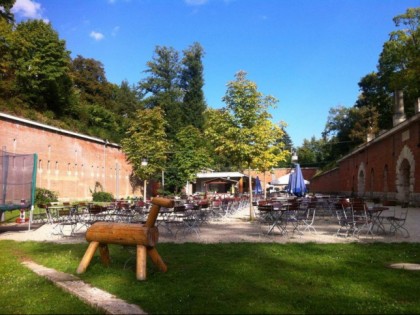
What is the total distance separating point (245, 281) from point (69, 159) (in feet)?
95.0

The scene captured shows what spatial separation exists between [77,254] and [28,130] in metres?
21.1

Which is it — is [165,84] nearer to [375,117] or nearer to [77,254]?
[375,117]

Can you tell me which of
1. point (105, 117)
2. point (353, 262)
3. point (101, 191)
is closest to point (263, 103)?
point (353, 262)

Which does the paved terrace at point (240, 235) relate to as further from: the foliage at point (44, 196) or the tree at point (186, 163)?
the tree at point (186, 163)

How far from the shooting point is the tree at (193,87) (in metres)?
55.6

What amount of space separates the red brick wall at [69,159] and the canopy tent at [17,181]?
7.31 meters

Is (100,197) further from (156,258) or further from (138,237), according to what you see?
(138,237)

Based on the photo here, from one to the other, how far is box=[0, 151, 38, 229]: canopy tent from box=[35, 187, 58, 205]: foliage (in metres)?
10.2

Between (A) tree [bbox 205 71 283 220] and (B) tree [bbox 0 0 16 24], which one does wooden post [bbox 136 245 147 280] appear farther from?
(B) tree [bbox 0 0 16 24]

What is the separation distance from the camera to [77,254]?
27.9ft

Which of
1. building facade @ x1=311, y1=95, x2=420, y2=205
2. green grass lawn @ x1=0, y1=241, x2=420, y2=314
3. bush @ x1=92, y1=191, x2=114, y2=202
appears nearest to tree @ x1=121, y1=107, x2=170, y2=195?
bush @ x1=92, y1=191, x2=114, y2=202

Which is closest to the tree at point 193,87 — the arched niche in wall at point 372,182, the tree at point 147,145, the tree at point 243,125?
the tree at point 147,145

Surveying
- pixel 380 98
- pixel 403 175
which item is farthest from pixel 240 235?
pixel 380 98

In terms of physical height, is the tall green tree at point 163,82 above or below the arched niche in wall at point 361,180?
above
